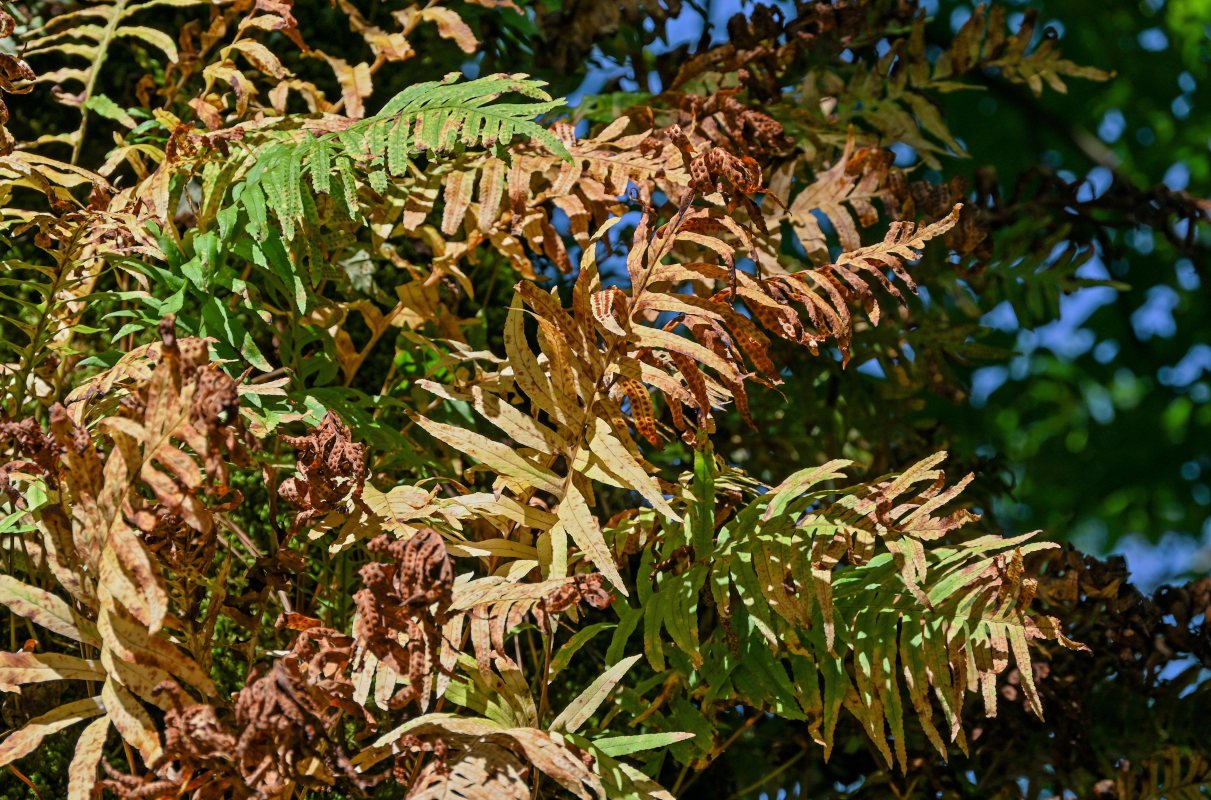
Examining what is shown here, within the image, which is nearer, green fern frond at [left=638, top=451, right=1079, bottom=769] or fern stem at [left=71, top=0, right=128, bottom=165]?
green fern frond at [left=638, top=451, right=1079, bottom=769]

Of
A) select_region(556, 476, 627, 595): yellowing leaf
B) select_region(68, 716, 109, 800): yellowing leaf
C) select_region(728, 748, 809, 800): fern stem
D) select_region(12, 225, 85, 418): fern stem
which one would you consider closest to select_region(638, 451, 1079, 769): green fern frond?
select_region(556, 476, 627, 595): yellowing leaf

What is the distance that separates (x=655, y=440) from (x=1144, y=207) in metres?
0.97

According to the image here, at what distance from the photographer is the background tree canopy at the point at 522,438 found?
0.67 m

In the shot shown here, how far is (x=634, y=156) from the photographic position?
104 cm

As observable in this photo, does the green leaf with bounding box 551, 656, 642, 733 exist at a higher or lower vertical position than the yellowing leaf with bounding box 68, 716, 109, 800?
higher

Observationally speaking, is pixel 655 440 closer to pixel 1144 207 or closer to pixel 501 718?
pixel 501 718

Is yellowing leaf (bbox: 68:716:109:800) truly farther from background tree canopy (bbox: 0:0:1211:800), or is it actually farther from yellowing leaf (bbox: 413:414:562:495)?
yellowing leaf (bbox: 413:414:562:495)

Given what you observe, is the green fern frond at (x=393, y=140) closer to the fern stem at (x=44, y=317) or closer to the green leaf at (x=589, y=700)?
the fern stem at (x=44, y=317)

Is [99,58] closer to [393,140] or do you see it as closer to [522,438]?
[393,140]

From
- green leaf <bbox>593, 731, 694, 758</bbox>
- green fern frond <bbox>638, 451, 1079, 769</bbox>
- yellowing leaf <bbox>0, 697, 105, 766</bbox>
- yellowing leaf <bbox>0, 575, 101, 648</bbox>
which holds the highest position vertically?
green fern frond <bbox>638, 451, 1079, 769</bbox>

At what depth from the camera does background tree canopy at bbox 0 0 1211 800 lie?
0.67m

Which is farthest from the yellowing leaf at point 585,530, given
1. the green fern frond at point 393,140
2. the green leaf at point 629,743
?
the green fern frond at point 393,140

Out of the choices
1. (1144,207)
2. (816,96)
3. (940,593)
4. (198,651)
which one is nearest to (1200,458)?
(1144,207)

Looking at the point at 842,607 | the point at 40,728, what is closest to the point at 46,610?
the point at 40,728
